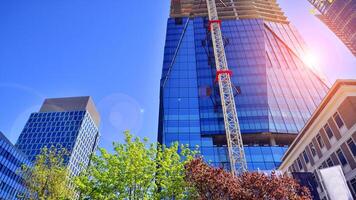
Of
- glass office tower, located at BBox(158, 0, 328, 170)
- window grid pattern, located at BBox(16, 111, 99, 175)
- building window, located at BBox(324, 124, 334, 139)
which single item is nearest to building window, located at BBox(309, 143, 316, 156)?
building window, located at BBox(324, 124, 334, 139)

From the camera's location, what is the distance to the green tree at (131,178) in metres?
17.4

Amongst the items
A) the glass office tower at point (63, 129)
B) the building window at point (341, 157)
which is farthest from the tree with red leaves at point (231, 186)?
the glass office tower at point (63, 129)

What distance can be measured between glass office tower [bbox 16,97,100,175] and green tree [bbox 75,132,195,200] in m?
106

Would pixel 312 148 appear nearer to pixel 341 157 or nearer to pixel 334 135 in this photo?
pixel 334 135

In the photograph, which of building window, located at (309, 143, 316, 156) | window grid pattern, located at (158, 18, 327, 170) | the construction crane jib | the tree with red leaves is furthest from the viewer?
window grid pattern, located at (158, 18, 327, 170)

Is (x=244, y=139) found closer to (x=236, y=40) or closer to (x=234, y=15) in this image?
(x=236, y=40)

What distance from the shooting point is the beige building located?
28922mm

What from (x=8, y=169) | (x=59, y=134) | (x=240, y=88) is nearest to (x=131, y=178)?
(x=240, y=88)

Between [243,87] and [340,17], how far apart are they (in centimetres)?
6540

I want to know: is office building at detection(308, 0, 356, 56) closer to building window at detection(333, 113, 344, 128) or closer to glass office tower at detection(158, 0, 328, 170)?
glass office tower at detection(158, 0, 328, 170)

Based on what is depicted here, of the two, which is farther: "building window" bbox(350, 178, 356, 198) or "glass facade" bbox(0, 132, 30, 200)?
"glass facade" bbox(0, 132, 30, 200)

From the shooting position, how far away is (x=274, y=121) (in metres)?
78.1

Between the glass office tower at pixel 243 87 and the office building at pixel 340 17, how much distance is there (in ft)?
62.1

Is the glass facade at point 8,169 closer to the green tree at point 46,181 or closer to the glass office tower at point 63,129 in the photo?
the glass office tower at point 63,129
